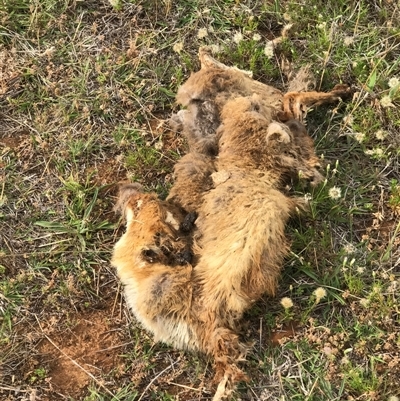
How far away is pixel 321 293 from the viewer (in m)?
3.34

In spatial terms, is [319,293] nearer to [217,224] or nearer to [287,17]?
[217,224]

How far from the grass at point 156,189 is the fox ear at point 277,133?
1.45ft

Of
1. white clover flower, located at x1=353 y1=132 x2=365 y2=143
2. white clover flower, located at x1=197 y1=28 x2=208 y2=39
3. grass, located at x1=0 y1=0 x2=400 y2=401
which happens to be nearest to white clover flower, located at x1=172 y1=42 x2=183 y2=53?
grass, located at x1=0 y1=0 x2=400 y2=401

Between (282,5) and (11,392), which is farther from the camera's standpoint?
(282,5)

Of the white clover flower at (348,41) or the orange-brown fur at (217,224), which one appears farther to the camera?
the white clover flower at (348,41)

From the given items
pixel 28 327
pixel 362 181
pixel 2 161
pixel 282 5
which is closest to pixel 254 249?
pixel 362 181

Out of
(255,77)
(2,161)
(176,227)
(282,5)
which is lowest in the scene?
(2,161)

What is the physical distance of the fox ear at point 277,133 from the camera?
11.2ft

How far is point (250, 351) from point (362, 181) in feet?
4.65

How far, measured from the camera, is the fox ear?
342 cm

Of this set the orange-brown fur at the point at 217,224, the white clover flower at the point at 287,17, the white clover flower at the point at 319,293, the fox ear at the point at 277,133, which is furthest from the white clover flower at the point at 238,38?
the white clover flower at the point at 319,293

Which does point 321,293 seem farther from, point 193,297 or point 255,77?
point 255,77

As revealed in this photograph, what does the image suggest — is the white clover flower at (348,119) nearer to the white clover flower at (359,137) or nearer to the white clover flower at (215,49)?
the white clover flower at (359,137)

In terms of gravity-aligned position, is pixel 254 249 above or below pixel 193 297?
above
